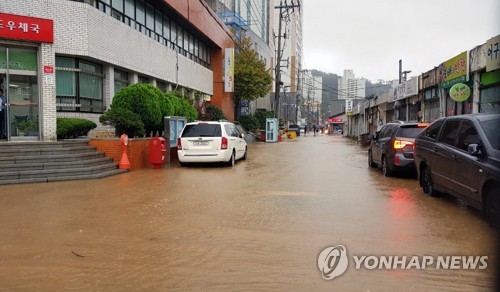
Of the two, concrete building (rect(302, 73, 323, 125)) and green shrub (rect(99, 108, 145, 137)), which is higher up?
concrete building (rect(302, 73, 323, 125))

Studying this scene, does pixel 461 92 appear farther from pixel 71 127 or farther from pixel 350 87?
pixel 350 87

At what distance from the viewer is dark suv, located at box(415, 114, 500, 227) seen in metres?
6.05

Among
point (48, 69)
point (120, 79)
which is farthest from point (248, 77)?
point (48, 69)

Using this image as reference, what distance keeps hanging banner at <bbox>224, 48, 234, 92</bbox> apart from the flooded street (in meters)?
25.3

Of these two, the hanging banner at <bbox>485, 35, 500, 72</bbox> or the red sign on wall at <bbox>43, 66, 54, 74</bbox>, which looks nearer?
the hanging banner at <bbox>485, 35, 500, 72</bbox>

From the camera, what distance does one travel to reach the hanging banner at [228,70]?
3481 centimetres

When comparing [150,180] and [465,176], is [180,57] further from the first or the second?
[465,176]

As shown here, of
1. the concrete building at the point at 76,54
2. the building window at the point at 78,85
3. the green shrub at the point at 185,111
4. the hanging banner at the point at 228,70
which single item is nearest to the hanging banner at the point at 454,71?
the green shrub at the point at 185,111

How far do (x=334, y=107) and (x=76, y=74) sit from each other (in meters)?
82.9

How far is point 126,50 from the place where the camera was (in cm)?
1902

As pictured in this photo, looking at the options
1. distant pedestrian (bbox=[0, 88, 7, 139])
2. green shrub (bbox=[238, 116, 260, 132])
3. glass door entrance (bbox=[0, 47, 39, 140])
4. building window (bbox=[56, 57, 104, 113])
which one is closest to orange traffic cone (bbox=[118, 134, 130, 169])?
glass door entrance (bbox=[0, 47, 39, 140])

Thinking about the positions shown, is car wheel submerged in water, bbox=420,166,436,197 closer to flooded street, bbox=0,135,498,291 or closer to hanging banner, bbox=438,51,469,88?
flooded street, bbox=0,135,498,291

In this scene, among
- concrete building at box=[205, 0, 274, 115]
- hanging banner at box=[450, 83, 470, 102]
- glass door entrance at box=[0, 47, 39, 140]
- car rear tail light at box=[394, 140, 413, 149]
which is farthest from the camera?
concrete building at box=[205, 0, 274, 115]

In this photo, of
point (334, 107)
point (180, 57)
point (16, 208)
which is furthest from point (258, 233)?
point (334, 107)
